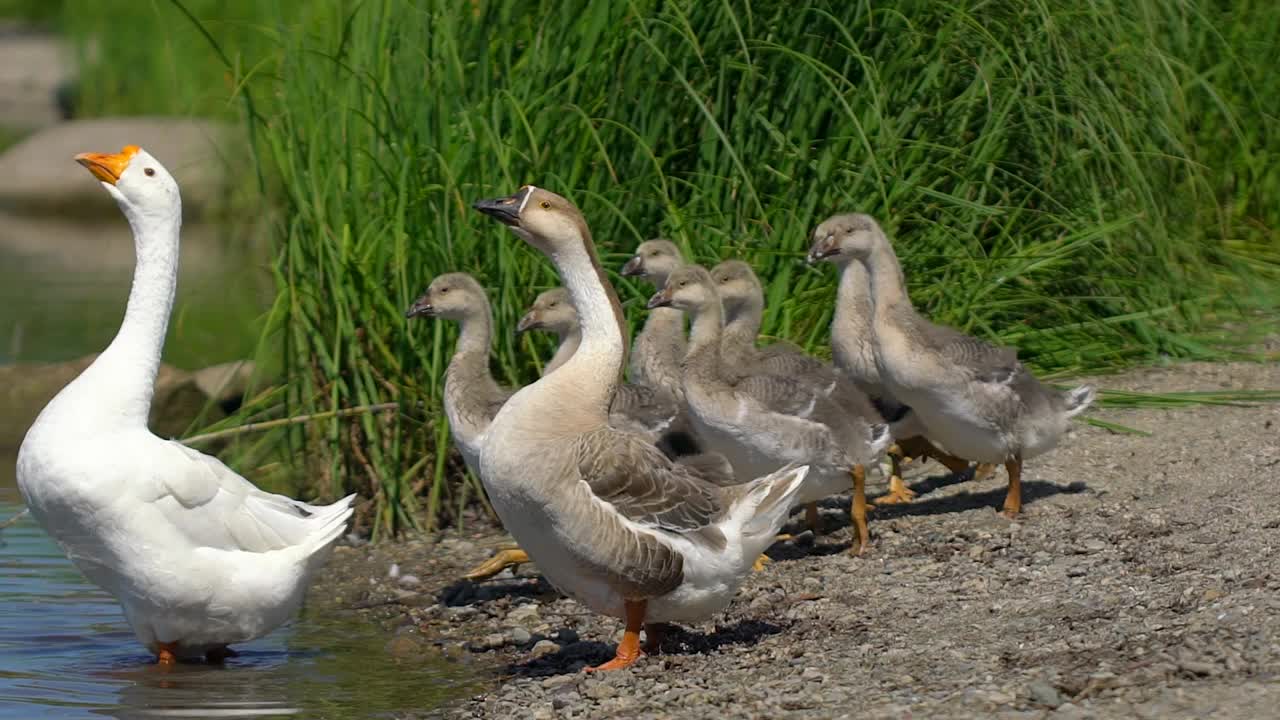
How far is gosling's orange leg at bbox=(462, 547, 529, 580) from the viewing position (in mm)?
8680

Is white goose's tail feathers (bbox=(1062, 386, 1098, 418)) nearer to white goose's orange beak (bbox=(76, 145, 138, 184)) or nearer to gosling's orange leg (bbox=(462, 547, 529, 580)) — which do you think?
gosling's orange leg (bbox=(462, 547, 529, 580))

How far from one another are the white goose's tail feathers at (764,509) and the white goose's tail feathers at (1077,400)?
2.60 meters

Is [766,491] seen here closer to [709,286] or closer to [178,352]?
[709,286]

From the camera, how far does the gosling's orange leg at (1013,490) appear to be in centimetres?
904

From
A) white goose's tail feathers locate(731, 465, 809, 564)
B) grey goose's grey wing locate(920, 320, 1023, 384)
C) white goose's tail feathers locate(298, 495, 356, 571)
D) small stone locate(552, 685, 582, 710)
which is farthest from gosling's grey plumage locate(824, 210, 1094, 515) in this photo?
small stone locate(552, 685, 582, 710)

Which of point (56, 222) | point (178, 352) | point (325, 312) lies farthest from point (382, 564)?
point (56, 222)

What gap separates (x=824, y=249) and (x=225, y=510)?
3.67 m

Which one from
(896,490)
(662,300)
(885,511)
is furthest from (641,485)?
(896,490)

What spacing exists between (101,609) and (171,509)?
6.16 ft

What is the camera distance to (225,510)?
7543 millimetres

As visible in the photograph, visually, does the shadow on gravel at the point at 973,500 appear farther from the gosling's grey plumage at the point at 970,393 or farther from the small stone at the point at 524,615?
the small stone at the point at 524,615

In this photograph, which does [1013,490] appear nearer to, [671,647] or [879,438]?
[879,438]

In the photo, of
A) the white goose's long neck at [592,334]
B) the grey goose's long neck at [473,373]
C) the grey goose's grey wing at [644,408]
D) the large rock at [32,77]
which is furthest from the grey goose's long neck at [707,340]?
the large rock at [32,77]

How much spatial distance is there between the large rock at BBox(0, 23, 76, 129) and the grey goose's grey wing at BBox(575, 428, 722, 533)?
2579 cm
